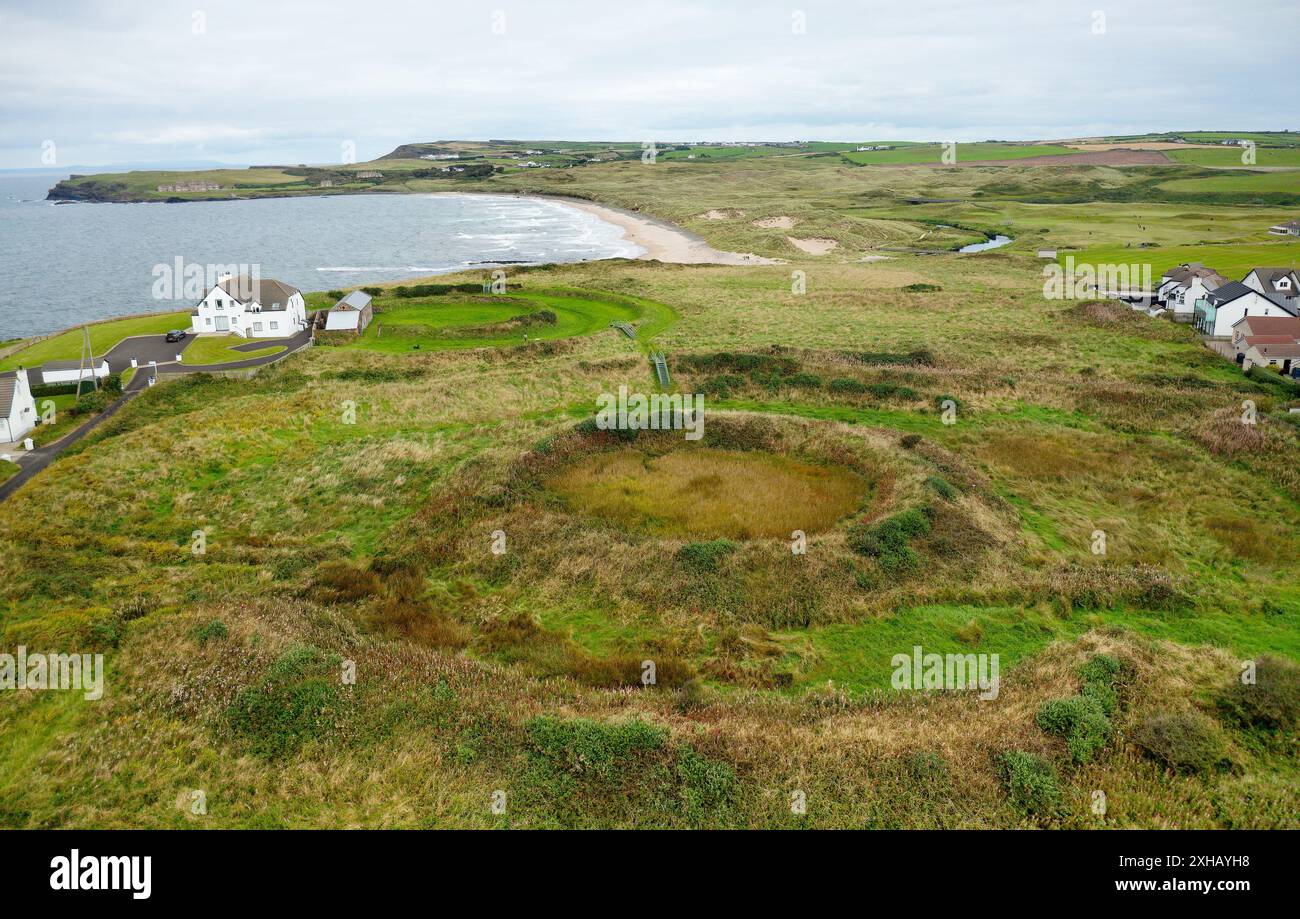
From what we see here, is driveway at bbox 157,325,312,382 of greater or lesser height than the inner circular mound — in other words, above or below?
above

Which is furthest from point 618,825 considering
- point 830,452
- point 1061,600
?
point 830,452

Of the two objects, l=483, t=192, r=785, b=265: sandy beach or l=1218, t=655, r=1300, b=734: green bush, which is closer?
l=1218, t=655, r=1300, b=734: green bush

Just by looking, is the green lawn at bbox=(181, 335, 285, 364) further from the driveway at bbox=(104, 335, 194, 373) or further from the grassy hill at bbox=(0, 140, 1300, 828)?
the grassy hill at bbox=(0, 140, 1300, 828)

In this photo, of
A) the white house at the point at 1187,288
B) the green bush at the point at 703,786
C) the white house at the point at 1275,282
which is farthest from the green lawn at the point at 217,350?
the white house at the point at 1275,282

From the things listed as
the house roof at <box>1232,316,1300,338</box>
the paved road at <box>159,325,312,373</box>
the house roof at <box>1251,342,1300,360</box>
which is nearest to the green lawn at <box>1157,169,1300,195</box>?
the house roof at <box>1232,316,1300,338</box>

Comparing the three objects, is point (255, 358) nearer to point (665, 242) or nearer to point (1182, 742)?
point (1182, 742)

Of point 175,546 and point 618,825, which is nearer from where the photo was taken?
point 618,825

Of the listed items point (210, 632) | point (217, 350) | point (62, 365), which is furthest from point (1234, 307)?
point (62, 365)

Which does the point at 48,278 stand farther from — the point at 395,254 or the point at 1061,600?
the point at 1061,600
